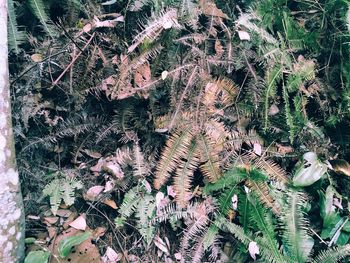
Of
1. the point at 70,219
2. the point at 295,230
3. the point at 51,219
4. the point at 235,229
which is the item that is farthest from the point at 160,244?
the point at 295,230

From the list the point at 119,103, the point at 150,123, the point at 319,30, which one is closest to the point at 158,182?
the point at 150,123

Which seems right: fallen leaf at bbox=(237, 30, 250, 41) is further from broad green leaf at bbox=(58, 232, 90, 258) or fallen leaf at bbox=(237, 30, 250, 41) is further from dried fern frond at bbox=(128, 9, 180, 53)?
broad green leaf at bbox=(58, 232, 90, 258)

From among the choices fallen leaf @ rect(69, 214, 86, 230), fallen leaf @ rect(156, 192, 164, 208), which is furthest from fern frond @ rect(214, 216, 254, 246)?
fallen leaf @ rect(69, 214, 86, 230)

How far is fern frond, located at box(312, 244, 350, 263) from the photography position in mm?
2227

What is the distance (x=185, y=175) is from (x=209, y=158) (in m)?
0.18

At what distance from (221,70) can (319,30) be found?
731 mm

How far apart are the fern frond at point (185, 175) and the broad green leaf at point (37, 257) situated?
0.83 metres

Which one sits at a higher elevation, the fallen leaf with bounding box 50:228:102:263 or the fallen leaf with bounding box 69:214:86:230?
the fallen leaf with bounding box 69:214:86:230

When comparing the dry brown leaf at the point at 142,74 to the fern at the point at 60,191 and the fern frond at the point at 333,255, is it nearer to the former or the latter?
the fern at the point at 60,191

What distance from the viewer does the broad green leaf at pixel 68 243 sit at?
2141 millimetres

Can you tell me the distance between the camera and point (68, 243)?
7.09 ft

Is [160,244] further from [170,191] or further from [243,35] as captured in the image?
[243,35]

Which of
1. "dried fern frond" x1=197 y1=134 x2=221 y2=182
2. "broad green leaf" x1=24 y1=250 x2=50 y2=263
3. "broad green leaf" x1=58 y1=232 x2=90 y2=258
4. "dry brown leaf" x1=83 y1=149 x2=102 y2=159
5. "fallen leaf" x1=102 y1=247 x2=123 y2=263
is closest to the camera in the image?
"broad green leaf" x1=24 y1=250 x2=50 y2=263

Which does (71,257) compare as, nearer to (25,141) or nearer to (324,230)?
(25,141)
